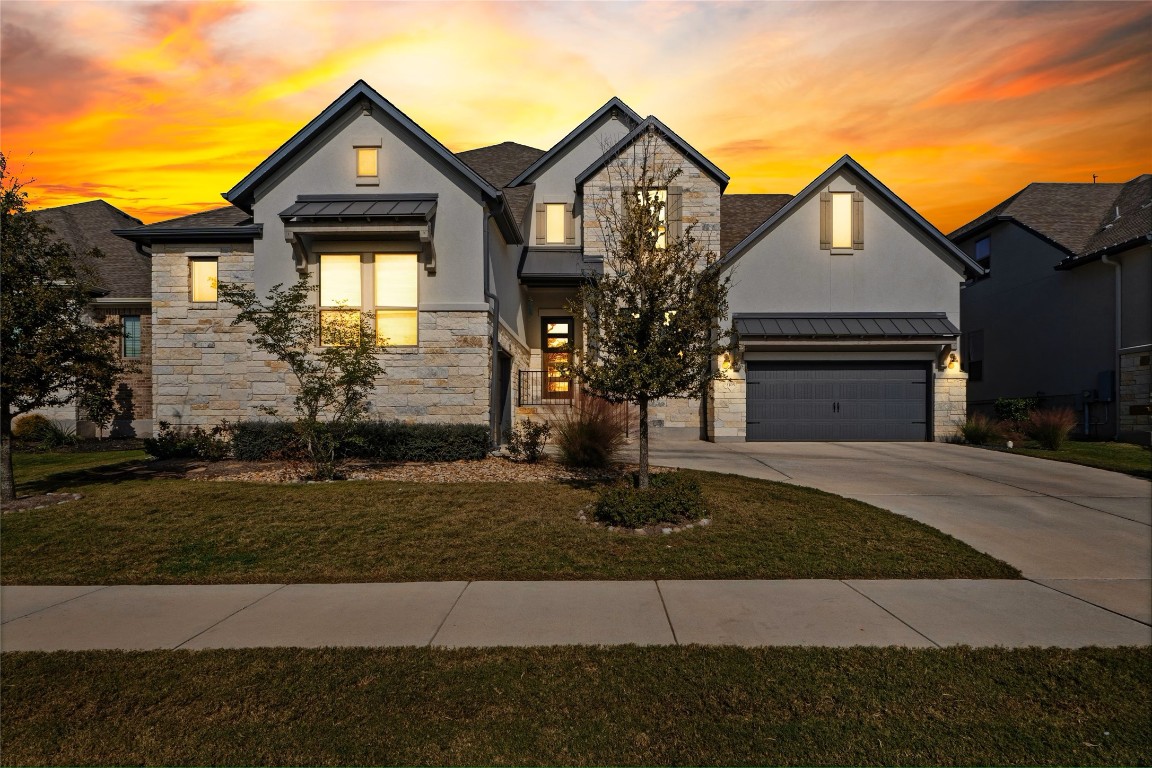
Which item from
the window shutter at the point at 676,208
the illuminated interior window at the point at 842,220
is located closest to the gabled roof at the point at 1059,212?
the illuminated interior window at the point at 842,220

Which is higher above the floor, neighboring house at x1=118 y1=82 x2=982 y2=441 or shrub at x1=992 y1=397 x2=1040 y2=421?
neighboring house at x1=118 y1=82 x2=982 y2=441

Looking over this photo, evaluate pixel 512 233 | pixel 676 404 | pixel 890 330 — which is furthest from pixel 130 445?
pixel 890 330

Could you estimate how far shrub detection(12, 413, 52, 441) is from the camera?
19.1m

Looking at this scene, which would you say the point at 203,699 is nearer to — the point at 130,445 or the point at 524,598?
the point at 524,598

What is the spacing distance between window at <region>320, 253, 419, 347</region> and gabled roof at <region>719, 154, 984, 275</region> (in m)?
9.94

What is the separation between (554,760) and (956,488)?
1055 centimetres

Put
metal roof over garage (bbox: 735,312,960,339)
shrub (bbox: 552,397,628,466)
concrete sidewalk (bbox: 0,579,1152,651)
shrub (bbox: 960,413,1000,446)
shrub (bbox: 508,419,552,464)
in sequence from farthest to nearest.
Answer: metal roof over garage (bbox: 735,312,960,339) → shrub (bbox: 960,413,1000,446) → shrub (bbox: 508,419,552,464) → shrub (bbox: 552,397,628,466) → concrete sidewalk (bbox: 0,579,1152,651)

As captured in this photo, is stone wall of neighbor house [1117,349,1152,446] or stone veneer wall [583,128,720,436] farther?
stone veneer wall [583,128,720,436]

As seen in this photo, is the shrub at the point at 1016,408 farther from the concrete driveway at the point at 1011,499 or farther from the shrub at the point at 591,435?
the shrub at the point at 591,435

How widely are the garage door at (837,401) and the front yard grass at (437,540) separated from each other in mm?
9327

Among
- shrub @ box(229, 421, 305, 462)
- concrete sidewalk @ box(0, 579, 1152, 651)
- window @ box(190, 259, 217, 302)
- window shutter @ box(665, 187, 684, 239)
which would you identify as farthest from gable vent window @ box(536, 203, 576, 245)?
concrete sidewalk @ box(0, 579, 1152, 651)

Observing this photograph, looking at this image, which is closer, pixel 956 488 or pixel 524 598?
pixel 524 598

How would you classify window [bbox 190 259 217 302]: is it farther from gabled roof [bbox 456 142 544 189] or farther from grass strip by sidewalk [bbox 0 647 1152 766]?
grass strip by sidewalk [bbox 0 647 1152 766]

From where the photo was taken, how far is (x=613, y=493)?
8.69 meters
